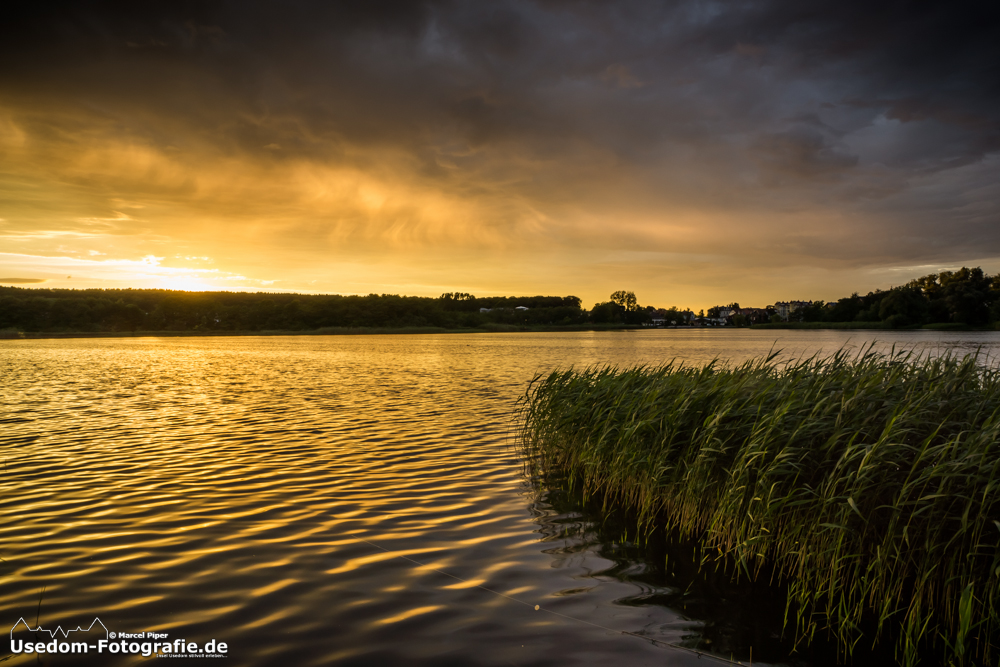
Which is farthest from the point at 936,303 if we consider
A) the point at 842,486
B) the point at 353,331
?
the point at 842,486

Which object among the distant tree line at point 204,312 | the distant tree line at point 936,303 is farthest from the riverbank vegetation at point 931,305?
the distant tree line at point 204,312

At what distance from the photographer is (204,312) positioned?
160000 millimetres

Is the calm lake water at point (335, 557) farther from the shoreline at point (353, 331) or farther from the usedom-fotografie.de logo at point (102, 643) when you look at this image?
the shoreline at point (353, 331)

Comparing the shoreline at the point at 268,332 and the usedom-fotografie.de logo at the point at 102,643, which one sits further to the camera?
the shoreline at the point at 268,332

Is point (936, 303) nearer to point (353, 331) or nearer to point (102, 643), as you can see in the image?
point (353, 331)

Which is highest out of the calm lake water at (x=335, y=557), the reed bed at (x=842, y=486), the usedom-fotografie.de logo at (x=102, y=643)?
the reed bed at (x=842, y=486)

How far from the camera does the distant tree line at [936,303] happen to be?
125312mm

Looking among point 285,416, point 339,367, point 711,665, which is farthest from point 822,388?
point 339,367

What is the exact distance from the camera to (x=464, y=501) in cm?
1116

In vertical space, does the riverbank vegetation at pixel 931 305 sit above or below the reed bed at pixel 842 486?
above

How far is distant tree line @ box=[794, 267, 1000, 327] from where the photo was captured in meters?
125

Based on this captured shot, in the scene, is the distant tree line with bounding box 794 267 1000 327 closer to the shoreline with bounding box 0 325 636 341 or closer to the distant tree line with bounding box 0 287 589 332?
the shoreline with bounding box 0 325 636 341

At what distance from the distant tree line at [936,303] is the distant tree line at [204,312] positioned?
4863 inches

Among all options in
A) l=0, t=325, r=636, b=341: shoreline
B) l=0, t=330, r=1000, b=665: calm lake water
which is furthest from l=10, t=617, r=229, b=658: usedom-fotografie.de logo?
l=0, t=325, r=636, b=341: shoreline
